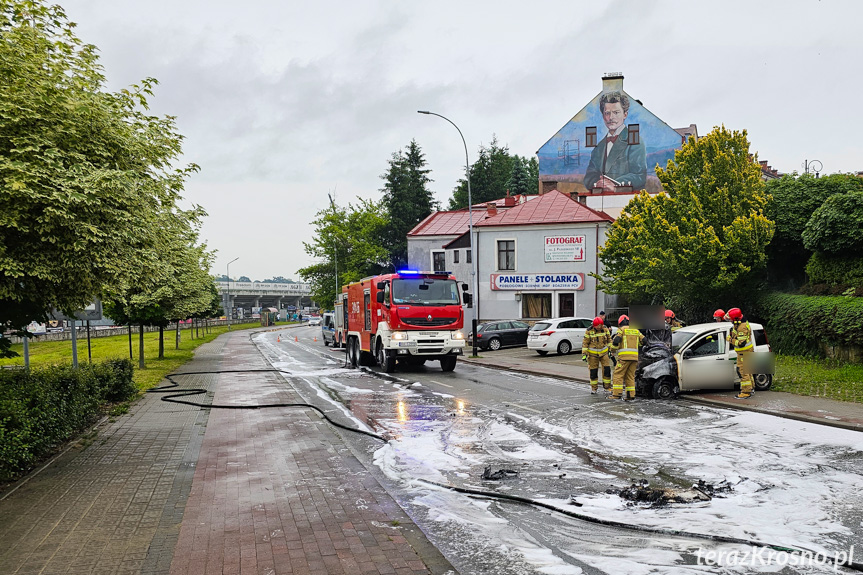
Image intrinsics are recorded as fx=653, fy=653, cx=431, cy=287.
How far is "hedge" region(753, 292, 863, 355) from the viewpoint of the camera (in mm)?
16062

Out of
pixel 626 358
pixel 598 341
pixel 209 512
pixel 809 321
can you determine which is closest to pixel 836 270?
pixel 809 321

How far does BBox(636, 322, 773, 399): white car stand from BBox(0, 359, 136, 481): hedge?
10396 millimetres

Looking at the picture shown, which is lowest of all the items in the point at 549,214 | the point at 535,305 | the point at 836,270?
the point at 535,305

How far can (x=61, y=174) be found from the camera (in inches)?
266

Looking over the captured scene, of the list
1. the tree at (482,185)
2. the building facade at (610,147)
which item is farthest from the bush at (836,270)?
the tree at (482,185)

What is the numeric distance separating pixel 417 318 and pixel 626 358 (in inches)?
308

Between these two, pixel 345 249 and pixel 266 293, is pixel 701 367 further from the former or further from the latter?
pixel 266 293

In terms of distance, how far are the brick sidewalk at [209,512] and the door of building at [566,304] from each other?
2801 centimetres

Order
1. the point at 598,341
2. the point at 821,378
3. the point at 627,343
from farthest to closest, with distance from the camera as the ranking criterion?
1. the point at 598,341
2. the point at 821,378
3. the point at 627,343

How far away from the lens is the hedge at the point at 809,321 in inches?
632

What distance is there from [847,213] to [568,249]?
18750mm

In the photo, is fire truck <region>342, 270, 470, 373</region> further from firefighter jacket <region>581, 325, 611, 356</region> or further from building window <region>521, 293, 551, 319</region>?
building window <region>521, 293, 551, 319</region>

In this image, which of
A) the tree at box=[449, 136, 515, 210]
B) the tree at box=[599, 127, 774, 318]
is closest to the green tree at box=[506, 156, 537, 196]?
the tree at box=[449, 136, 515, 210]

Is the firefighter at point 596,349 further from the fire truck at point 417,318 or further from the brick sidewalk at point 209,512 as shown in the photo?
the brick sidewalk at point 209,512
